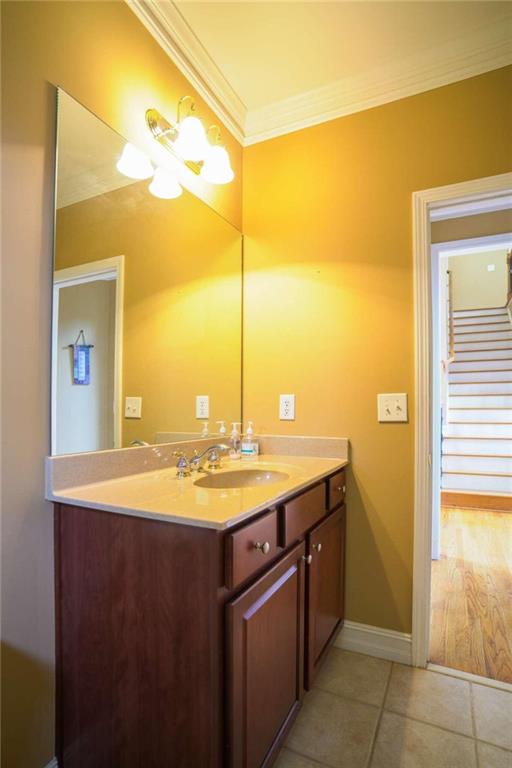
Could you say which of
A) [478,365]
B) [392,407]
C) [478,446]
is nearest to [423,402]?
[392,407]

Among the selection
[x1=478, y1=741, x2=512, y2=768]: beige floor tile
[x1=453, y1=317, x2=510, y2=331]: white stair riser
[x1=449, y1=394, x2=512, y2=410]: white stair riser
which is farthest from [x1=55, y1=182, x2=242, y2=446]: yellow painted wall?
[x1=453, y1=317, x2=510, y2=331]: white stair riser

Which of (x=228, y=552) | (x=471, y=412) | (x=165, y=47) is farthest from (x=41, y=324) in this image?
(x=471, y=412)

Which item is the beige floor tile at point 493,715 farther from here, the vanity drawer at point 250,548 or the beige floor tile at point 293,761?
the vanity drawer at point 250,548

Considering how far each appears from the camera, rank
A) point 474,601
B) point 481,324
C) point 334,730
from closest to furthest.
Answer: point 334,730
point 474,601
point 481,324

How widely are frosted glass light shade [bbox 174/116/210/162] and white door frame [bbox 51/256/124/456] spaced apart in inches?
21.6

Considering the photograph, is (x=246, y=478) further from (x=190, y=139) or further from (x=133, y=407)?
(x=190, y=139)

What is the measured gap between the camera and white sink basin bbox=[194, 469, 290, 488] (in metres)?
1.45

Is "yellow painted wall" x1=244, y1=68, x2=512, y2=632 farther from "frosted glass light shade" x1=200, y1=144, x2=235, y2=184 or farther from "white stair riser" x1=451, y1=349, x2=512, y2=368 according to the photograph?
"white stair riser" x1=451, y1=349, x2=512, y2=368

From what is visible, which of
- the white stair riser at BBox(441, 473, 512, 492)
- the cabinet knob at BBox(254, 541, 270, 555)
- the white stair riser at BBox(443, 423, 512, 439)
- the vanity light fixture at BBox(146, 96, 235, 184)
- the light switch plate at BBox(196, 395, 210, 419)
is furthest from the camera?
the white stair riser at BBox(443, 423, 512, 439)

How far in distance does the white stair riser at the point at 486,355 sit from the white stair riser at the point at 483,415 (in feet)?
2.61

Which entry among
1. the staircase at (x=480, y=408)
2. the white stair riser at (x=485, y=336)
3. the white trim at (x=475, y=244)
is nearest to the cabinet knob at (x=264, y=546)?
the white trim at (x=475, y=244)

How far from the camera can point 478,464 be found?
441 cm

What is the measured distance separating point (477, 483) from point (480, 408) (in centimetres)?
113

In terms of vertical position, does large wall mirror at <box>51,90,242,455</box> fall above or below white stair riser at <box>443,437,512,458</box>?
above
